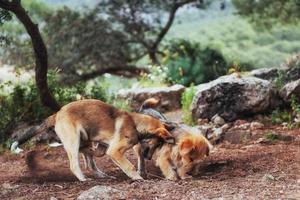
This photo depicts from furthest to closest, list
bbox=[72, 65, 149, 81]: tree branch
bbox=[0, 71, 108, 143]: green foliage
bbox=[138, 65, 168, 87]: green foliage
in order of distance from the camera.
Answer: bbox=[72, 65, 149, 81]: tree branch, bbox=[138, 65, 168, 87]: green foliage, bbox=[0, 71, 108, 143]: green foliage

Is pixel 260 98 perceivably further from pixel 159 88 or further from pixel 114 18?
pixel 114 18

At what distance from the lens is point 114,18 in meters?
24.0

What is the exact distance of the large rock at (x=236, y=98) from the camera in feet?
39.0

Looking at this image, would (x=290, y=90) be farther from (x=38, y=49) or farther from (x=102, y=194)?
(x=102, y=194)

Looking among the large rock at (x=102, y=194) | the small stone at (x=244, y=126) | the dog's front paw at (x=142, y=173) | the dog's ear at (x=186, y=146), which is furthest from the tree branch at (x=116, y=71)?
the large rock at (x=102, y=194)

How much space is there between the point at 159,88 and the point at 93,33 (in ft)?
24.7

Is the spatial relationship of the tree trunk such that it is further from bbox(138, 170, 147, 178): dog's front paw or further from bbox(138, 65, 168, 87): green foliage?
bbox(138, 65, 168, 87): green foliage

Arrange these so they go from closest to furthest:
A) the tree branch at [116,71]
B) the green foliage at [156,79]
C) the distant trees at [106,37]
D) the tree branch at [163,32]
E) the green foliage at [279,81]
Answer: the green foliage at [279,81] → the green foliage at [156,79] → the distant trees at [106,37] → the tree branch at [116,71] → the tree branch at [163,32]

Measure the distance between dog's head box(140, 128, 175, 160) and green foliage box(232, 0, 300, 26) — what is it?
47.1 feet

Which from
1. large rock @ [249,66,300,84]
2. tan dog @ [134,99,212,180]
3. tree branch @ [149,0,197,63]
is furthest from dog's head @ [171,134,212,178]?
tree branch @ [149,0,197,63]

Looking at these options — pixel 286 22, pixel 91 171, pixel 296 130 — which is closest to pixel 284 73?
pixel 296 130

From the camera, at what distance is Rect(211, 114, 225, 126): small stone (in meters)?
11.7

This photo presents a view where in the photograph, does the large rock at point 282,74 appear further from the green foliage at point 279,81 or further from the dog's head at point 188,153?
the dog's head at point 188,153

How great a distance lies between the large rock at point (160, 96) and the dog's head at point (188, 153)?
8033 millimetres
